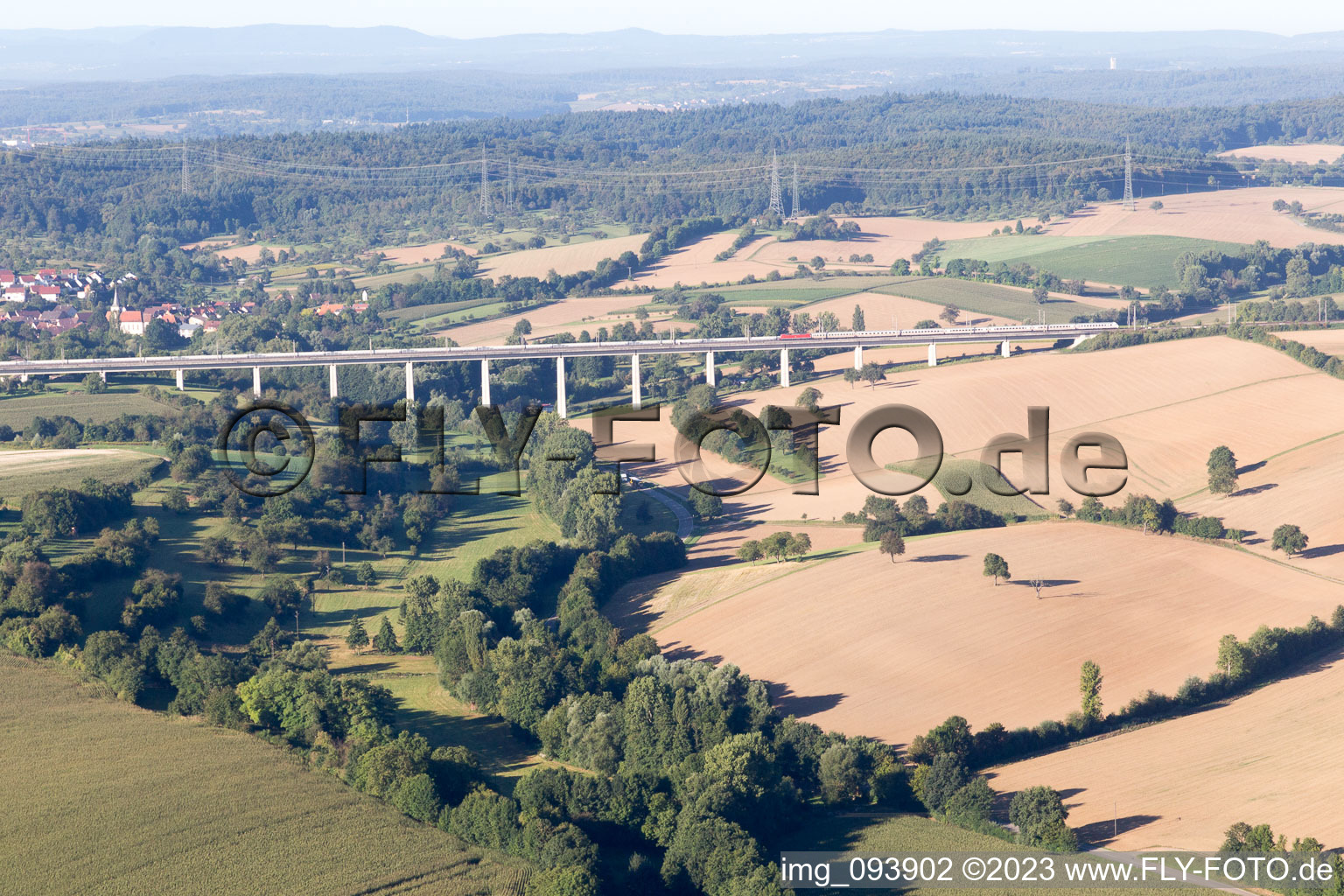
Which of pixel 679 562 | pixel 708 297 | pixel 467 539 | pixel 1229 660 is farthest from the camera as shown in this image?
pixel 708 297

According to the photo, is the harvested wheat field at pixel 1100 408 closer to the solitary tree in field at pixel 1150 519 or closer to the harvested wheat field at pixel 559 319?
the solitary tree in field at pixel 1150 519

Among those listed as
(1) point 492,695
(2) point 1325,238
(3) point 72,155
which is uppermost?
(3) point 72,155

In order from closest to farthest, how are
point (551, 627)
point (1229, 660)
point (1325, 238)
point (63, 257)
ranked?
point (1229, 660), point (551, 627), point (1325, 238), point (63, 257)

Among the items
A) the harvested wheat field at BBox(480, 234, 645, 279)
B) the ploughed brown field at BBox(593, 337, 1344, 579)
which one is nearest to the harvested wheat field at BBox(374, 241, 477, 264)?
the harvested wheat field at BBox(480, 234, 645, 279)

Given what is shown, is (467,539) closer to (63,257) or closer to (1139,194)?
(63,257)

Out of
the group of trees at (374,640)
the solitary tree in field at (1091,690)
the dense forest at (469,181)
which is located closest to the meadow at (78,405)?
the group of trees at (374,640)

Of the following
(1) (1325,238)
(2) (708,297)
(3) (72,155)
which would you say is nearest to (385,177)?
(3) (72,155)

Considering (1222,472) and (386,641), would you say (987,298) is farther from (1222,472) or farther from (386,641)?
(386,641)
